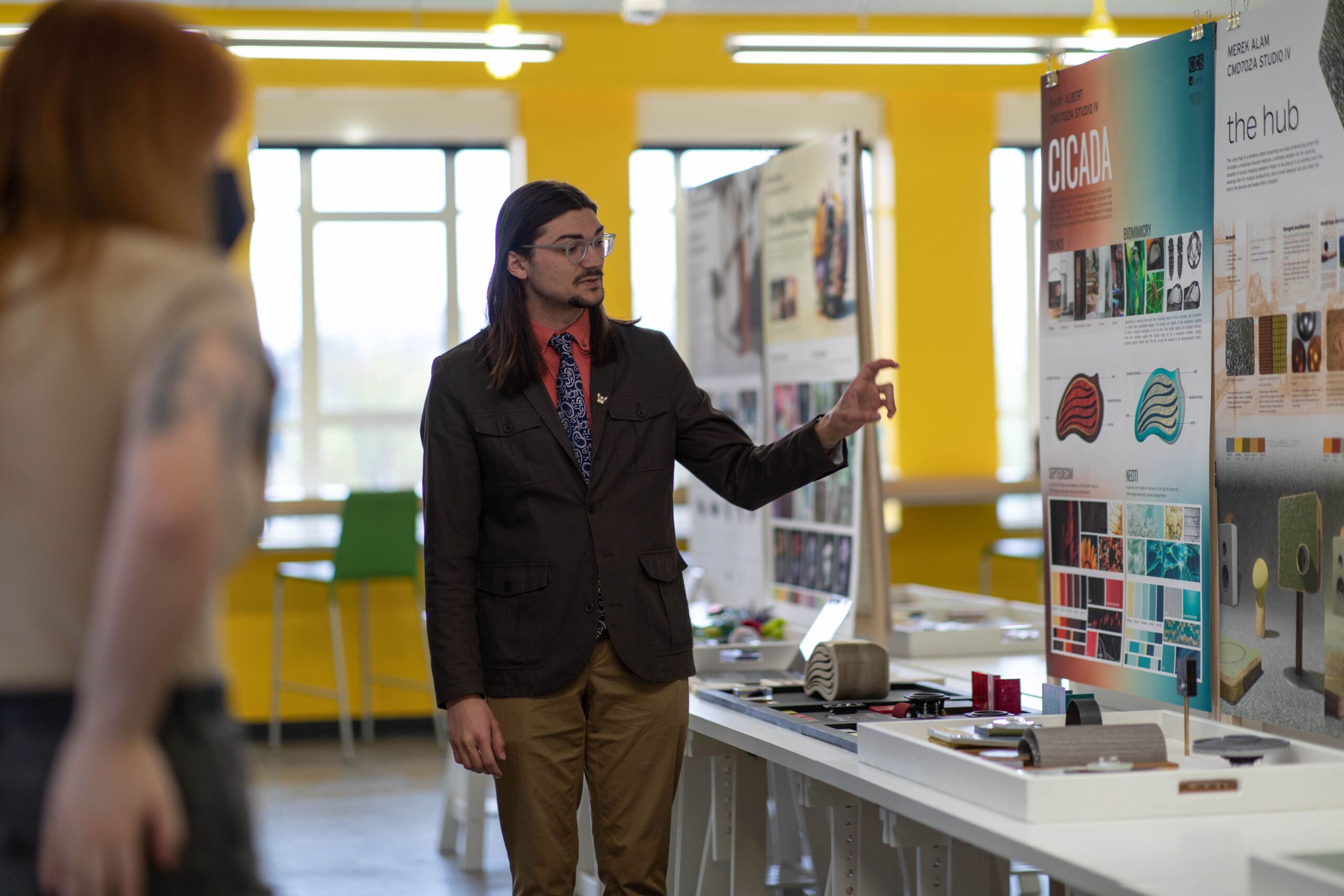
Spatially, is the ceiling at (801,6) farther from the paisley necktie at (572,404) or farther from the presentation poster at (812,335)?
the paisley necktie at (572,404)

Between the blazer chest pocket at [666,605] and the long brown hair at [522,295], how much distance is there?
367 mm

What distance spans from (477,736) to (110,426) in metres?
1.34

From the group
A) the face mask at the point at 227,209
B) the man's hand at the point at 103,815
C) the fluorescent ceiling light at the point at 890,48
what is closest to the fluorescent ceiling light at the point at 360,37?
the fluorescent ceiling light at the point at 890,48

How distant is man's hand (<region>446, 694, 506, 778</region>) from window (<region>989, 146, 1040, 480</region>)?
22.8 ft

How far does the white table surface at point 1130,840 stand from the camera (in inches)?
63.9

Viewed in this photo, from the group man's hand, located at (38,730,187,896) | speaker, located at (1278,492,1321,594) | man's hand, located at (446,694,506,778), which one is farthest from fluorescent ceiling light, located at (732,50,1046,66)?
man's hand, located at (38,730,187,896)

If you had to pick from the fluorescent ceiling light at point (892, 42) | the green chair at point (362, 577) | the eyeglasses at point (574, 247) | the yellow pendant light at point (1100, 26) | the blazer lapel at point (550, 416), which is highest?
the yellow pendant light at point (1100, 26)

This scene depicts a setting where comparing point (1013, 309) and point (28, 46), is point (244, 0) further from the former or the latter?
point (28, 46)

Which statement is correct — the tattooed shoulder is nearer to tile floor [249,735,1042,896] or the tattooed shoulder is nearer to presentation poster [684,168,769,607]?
tile floor [249,735,1042,896]

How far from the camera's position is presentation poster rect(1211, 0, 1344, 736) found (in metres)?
2.20

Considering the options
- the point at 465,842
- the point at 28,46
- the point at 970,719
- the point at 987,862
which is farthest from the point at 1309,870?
the point at 465,842

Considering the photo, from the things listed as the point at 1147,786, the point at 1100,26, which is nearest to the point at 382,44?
the point at 1100,26

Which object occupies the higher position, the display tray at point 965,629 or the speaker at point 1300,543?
the speaker at point 1300,543

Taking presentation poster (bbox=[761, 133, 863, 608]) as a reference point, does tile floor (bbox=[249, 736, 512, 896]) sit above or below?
below
